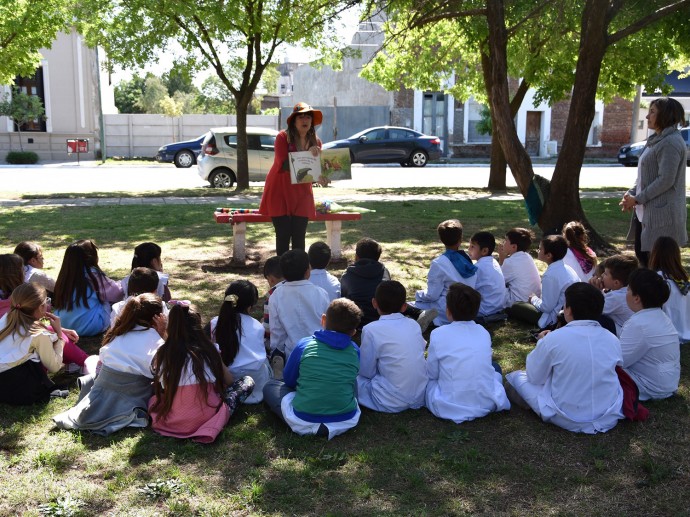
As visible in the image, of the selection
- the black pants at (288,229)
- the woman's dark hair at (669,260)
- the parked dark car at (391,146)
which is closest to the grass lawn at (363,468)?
the woman's dark hair at (669,260)

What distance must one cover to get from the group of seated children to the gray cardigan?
0.95 meters

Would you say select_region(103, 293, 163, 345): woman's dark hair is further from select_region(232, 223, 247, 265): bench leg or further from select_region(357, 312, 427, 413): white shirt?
select_region(232, 223, 247, 265): bench leg

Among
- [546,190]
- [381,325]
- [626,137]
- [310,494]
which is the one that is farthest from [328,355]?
[626,137]

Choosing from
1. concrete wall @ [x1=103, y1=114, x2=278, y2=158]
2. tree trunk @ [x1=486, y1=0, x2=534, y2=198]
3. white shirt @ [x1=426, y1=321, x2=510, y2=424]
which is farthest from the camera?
concrete wall @ [x1=103, y1=114, x2=278, y2=158]

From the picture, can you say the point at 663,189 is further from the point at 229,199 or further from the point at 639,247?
the point at 229,199

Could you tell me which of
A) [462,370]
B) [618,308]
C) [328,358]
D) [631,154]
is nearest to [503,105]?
[618,308]

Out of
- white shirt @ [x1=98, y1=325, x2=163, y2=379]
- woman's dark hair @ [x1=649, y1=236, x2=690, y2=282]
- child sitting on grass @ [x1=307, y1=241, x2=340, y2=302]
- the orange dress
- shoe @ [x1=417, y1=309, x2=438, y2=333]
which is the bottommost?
shoe @ [x1=417, y1=309, x2=438, y2=333]

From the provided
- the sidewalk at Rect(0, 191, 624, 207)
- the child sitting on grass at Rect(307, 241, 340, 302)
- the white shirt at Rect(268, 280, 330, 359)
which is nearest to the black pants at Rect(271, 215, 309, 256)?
the child sitting on grass at Rect(307, 241, 340, 302)

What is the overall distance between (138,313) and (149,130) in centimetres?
3168

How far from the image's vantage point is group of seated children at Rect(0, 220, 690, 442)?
4016 millimetres

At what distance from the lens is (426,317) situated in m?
5.73

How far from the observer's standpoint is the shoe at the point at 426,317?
5727 millimetres

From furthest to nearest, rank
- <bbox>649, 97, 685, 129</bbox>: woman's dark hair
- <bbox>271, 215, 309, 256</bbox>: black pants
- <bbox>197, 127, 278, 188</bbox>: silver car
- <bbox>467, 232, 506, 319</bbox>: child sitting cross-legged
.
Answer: <bbox>197, 127, 278, 188</bbox>: silver car
<bbox>271, 215, 309, 256</bbox>: black pants
<bbox>467, 232, 506, 319</bbox>: child sitting cross-legged
<bbox>649, 97, 685, 129</bbox>: woman's dark hair

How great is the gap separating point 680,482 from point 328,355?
1.87 metres
